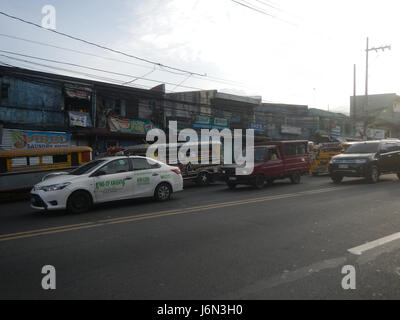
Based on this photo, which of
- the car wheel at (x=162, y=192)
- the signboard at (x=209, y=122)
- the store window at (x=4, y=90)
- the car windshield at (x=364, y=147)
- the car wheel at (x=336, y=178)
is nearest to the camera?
the car wheel at (x=162, y=192)

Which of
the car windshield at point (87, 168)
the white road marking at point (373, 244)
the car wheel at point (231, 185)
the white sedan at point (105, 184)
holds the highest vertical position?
the car windshield at point (87, 168)

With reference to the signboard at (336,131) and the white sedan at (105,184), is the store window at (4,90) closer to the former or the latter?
the white sedan at (105,184)

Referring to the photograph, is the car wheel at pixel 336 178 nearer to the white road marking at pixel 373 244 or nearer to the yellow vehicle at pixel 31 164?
the white road marking at pixel 373 244

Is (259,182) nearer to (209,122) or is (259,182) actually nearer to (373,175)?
(373,175)

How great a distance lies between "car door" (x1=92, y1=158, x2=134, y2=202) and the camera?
30.3ft

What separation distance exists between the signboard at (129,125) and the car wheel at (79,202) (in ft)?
45.3

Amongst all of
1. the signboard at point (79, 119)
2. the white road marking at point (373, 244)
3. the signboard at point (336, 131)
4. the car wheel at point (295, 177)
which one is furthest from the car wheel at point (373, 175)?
the signboard at point (336, 131)

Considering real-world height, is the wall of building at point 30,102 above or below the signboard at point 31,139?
above

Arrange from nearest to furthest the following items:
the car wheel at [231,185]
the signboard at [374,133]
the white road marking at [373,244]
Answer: the white road marking at [373,244]
the car wheel at [231,185]
the signboard at [374,133]

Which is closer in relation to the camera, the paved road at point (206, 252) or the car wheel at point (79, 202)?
the paved road at point (206, 252)

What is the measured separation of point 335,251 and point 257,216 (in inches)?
110

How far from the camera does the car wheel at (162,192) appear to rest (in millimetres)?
10508

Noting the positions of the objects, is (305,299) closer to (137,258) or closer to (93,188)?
(137,258)

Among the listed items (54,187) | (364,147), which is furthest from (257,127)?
(54,187)
